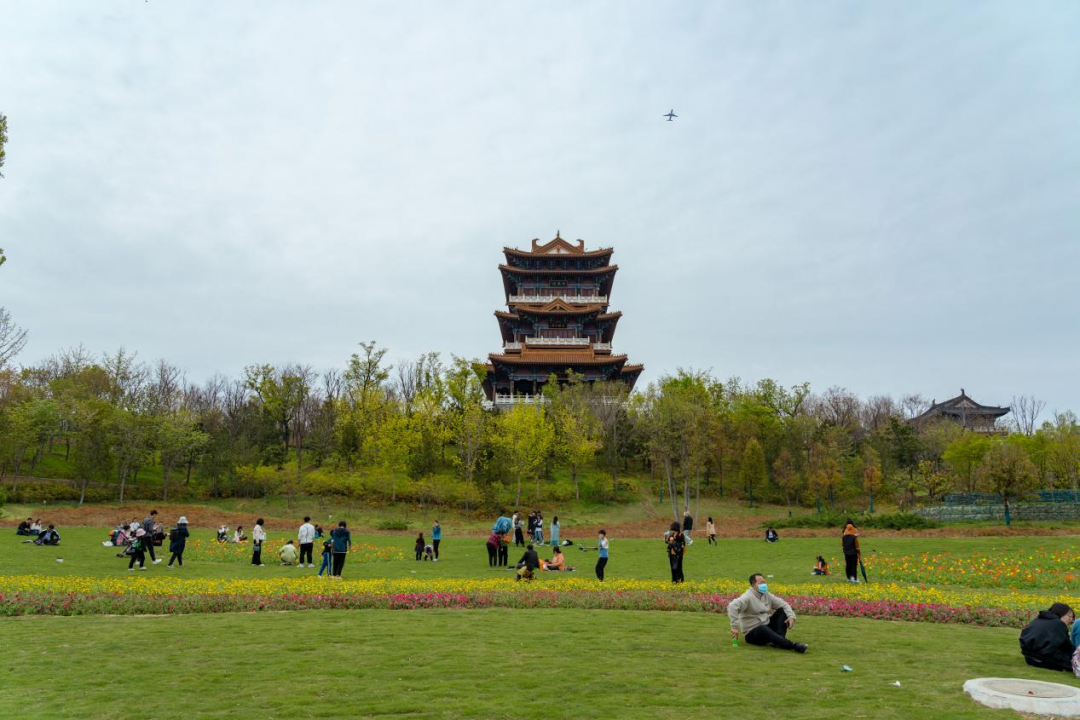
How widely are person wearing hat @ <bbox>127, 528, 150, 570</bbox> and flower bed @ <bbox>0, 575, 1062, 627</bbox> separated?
8.41 ft

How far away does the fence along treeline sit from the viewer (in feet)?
148

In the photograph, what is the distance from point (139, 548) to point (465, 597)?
11029 mm

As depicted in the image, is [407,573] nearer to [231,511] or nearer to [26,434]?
[231,511]

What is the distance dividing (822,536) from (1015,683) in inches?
973

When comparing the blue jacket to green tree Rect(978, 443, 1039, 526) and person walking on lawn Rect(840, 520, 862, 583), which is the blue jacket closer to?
person walking on lawn Rect(840, 520, 862, 583)

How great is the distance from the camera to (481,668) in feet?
27.8

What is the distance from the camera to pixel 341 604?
44.3 ft

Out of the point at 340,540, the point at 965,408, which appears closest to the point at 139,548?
the point at 340,540

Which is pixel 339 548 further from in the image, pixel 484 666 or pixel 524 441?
pixel 524 441

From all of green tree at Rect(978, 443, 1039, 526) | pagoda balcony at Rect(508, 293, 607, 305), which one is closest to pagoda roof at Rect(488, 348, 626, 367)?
pagoda balcony at Rect(508, 293, 607, 305)

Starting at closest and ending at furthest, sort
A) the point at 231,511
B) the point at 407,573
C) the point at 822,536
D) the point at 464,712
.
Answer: the point at 464,712
the point at 407,573
the point at 822,536
the point at 231,511

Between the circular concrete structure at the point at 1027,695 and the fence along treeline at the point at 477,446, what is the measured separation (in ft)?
109

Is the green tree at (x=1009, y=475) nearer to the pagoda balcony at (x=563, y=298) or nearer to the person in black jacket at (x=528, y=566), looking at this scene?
the person in black jacket at (x=528, y=566)

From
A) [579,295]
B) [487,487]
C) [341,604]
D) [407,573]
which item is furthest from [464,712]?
[579,295]
